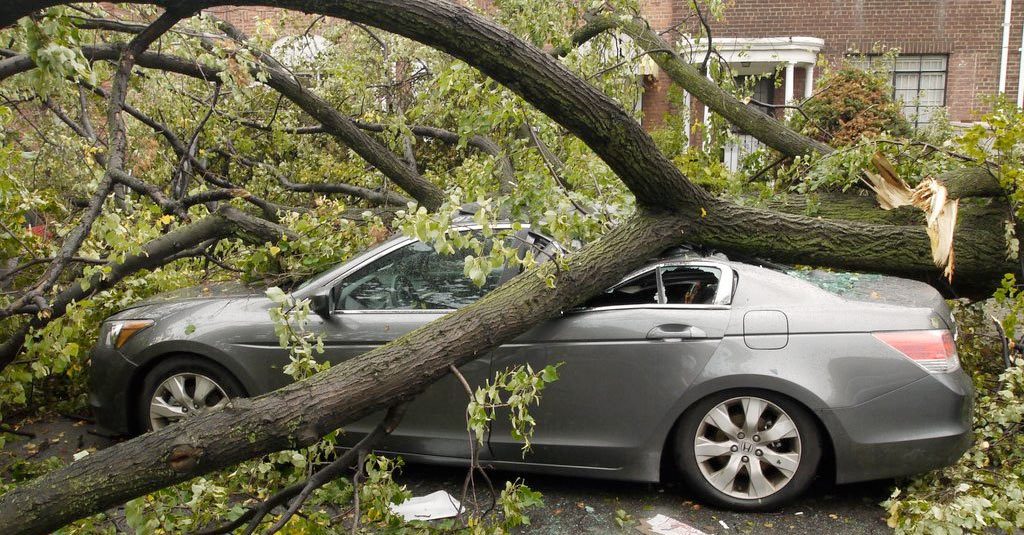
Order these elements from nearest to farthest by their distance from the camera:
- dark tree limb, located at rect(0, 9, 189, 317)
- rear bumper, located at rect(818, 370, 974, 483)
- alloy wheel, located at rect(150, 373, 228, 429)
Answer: dark tree limb, located at rect(0, 9, 189, 317) < rear bumper, located at rect(818, 370, 974, 483) < alloy wheel, located at rect(150, 373, 228, 429)

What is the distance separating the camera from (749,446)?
4422 millimetres

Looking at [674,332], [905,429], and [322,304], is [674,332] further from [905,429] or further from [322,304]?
[322,304]

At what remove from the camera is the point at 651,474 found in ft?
14.8

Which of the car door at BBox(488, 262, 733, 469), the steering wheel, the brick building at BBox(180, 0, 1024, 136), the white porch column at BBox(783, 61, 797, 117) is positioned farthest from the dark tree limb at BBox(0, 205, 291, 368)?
the white porch column at BBox(783, 61, 797, 117)

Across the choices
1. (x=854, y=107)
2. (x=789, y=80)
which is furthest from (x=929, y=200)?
(x=789, y=80)

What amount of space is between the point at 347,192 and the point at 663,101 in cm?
1110

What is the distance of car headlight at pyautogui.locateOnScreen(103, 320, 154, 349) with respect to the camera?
518 cm

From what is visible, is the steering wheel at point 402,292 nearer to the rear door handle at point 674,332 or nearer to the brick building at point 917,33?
the rear door handle at point 674,332

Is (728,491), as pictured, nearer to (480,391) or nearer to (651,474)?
(651,474)

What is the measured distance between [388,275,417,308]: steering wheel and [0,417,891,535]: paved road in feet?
3.41

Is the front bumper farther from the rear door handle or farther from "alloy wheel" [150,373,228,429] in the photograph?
the rear door handle

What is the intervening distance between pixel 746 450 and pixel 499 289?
1.53 m

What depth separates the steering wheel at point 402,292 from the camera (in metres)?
4.88

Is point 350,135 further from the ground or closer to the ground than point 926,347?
further from the ground
